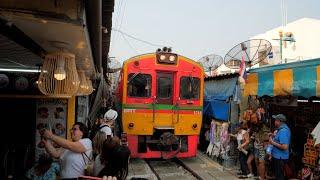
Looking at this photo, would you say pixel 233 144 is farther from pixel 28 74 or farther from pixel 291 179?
pixel 28 74

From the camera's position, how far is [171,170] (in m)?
10.8

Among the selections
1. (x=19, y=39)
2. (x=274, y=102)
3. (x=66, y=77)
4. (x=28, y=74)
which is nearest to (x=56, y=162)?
(x=66, y=77)

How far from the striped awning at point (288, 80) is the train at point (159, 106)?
2410 mm

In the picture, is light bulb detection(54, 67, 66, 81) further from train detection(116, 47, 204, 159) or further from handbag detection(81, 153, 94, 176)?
train detection(116, 47, 204, 159)

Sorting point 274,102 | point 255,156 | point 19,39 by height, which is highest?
point 19,39

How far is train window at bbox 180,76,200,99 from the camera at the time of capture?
11.3 metres

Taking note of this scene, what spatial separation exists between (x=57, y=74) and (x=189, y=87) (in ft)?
24.8

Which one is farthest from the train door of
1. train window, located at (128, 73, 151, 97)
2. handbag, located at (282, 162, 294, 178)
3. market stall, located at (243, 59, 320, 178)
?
handbag, located at (282, 162, 294, 178)

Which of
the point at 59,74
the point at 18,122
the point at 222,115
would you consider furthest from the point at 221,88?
the point at 59,74

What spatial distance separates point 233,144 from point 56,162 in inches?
256

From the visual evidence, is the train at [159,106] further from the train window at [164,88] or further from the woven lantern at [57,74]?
the woven lantern at [57,74]

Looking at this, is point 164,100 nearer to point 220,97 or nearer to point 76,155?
point 220,97

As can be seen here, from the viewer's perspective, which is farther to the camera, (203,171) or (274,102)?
(203,171)

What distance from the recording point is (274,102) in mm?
9383
